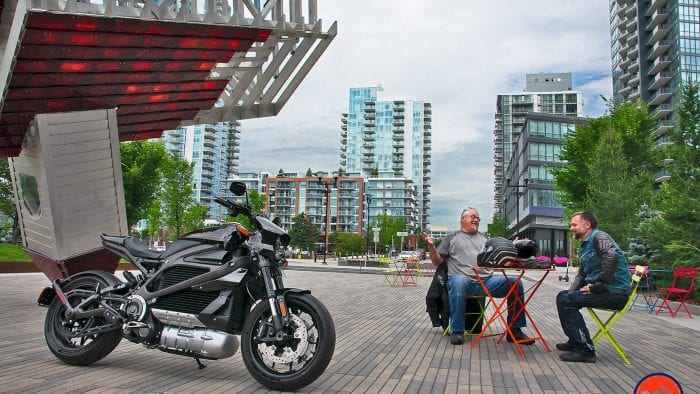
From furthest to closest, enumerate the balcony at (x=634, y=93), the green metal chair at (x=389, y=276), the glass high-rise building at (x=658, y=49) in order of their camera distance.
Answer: the balcony at (x=634, y=93) < the glass high-rise building at (x=658, y=49) < the green metal chair at (x=389, y=276)

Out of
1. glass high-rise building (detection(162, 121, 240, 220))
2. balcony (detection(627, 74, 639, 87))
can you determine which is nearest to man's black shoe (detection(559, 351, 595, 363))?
balcony (detection(627, 74, 639, 87))

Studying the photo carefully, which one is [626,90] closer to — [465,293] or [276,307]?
[465,293]

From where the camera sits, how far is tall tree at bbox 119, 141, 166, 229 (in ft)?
131

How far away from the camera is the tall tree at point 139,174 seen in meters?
40.0

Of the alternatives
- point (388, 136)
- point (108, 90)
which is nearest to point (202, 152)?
point (388, 136)

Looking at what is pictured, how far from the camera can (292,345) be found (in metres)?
4.16

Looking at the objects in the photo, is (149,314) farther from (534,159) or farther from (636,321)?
(534,159)

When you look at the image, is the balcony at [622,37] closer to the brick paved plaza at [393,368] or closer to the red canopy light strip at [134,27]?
the red canopy light strip at [134,27]

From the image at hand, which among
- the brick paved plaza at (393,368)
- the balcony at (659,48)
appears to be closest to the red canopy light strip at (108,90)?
the brick paved plaza at (393,368)

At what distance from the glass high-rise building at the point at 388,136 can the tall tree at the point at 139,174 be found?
121 meters

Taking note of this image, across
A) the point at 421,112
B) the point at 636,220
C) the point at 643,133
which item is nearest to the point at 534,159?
the point at 643,133

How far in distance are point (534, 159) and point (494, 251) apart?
6873cm

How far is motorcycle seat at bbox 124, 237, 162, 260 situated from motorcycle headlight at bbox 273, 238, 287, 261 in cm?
117

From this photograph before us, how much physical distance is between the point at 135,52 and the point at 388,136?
529 feet
